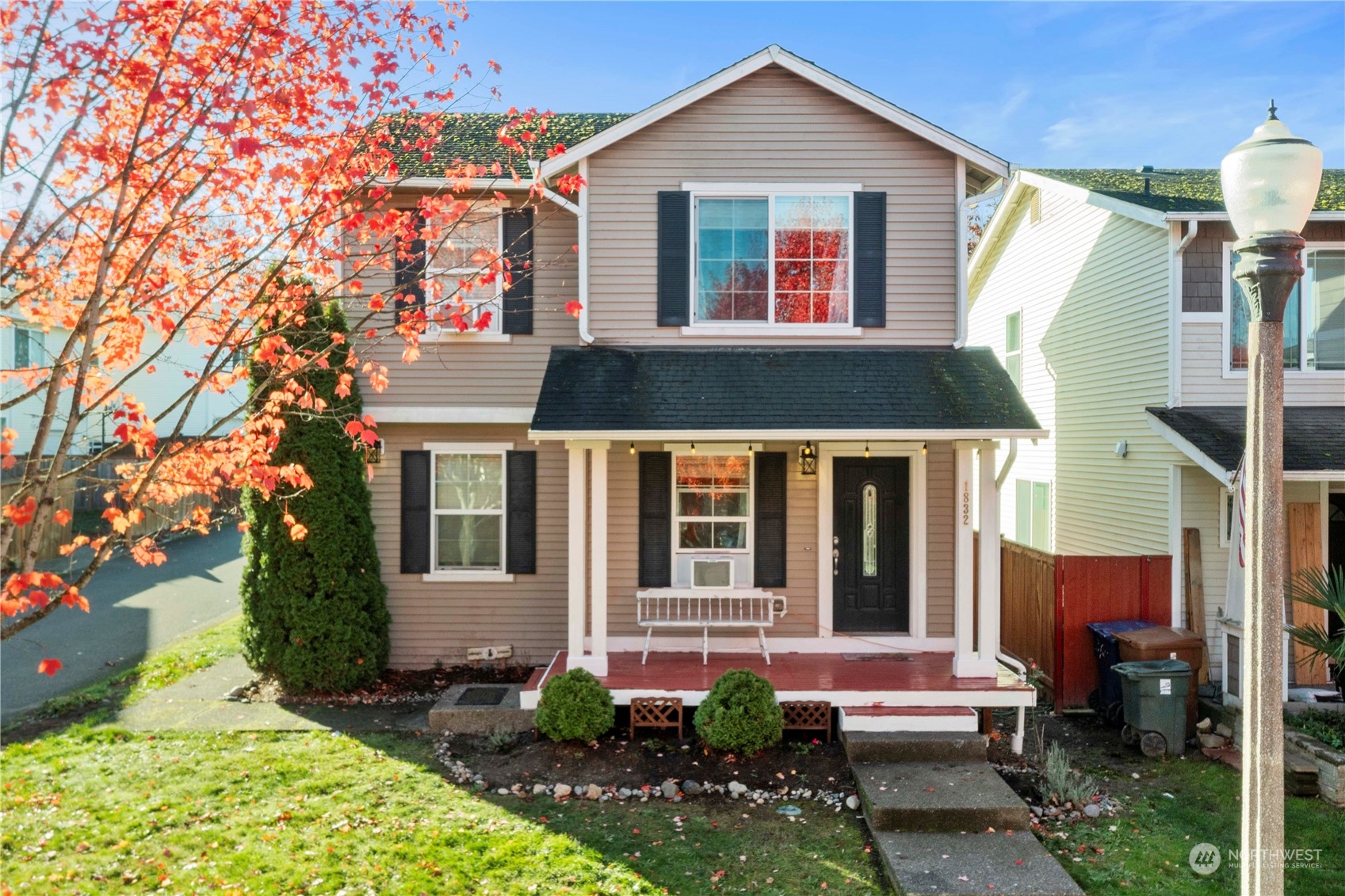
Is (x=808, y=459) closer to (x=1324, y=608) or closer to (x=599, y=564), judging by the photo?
(x=599, y=564)

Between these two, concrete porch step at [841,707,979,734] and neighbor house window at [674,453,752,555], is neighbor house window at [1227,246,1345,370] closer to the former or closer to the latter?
concrete porch step at [841,707,979,734]

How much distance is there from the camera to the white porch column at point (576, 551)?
8.35 m

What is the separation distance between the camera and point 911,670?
28.6 feet

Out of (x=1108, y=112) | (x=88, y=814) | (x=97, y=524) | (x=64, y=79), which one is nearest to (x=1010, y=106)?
(x=1108, y=112)

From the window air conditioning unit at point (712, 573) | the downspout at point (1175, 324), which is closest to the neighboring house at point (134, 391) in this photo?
the window air conditioning unit at point (712, 573)

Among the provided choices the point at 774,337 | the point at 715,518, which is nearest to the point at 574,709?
the point at 715,518

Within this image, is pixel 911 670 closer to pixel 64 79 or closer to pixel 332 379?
pixel 332 379

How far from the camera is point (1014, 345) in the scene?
1516 cm

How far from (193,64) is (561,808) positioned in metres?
5.67

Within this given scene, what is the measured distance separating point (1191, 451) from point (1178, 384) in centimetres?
135

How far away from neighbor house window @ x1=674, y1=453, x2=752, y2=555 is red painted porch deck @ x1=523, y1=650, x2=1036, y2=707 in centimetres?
131

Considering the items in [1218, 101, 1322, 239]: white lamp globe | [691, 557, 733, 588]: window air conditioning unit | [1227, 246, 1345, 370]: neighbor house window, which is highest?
[1227, 246, 1345, 370]: neighbor house window

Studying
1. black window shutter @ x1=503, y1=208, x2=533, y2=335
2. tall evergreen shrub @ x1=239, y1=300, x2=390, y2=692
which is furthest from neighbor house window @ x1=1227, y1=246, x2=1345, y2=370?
tall evergreen shrub @ x1=239, y1=300, x2=390, y2=692

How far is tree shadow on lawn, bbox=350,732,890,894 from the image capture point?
5.54 metres
